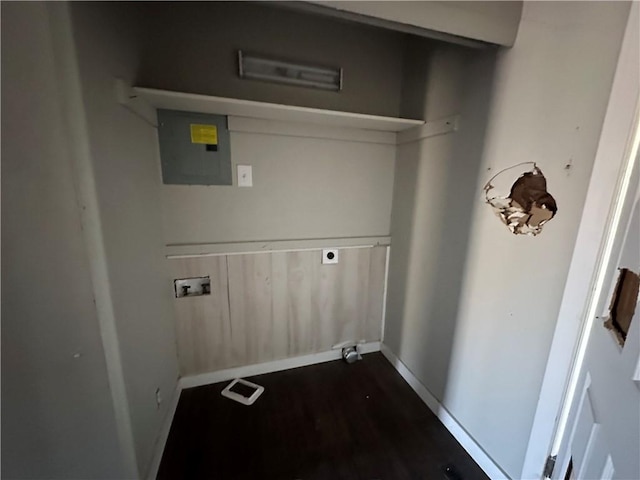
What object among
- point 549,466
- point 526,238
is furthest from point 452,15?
point 549,466

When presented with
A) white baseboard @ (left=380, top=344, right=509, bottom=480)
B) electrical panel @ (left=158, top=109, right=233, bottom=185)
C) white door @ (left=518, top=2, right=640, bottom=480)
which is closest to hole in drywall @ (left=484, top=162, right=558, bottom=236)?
white door @ (left=518, top=2, right=640, bottom=480)

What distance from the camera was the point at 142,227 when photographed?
1.37m

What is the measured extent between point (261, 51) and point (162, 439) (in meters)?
2.15

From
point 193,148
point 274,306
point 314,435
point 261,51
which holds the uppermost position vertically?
point 261,51

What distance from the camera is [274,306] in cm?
204

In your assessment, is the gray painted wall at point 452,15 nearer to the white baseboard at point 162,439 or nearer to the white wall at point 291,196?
the white wall at point 291,196

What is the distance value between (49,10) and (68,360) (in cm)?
100

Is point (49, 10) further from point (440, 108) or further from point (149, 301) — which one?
point (440, 108)

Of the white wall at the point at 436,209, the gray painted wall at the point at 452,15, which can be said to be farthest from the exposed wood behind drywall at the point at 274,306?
the gray painted wall at the point at 452,15

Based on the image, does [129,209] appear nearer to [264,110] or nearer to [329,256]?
[264,110]

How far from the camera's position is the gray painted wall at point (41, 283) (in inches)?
29.8

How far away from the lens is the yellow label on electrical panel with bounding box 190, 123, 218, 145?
5.35 feet

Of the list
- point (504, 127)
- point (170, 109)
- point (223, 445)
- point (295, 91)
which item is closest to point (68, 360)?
point (223, 445)

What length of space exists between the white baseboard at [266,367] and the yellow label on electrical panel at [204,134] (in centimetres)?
150
